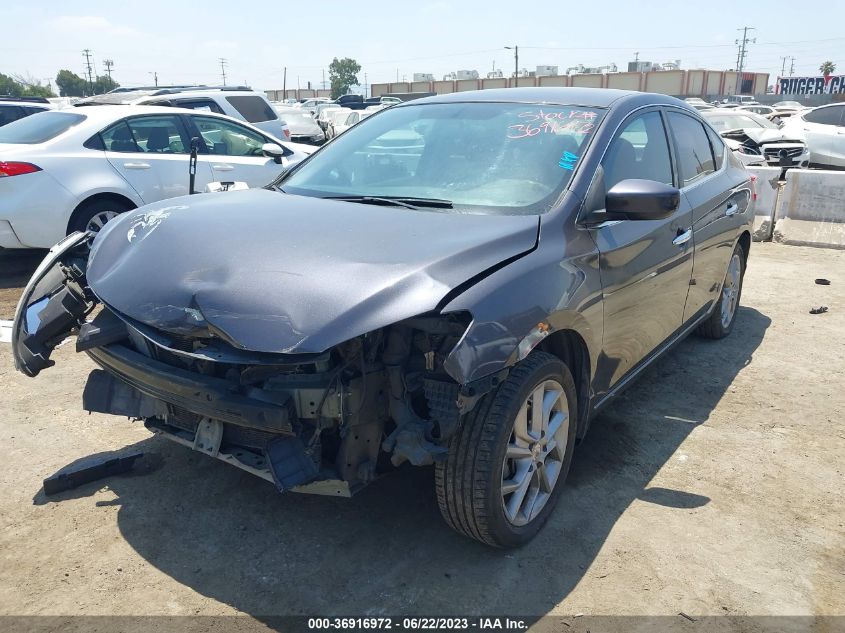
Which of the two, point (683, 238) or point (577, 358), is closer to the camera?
point (577, 358)

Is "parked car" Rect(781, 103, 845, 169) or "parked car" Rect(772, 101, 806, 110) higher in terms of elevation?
"parked car" Rect(772, 101, 806, 110)

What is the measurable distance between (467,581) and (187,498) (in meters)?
1.37

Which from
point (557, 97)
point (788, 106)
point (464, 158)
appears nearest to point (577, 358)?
point (464, 158)

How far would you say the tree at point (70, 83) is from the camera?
90812 mm

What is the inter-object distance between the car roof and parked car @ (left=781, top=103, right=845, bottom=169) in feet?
42.1

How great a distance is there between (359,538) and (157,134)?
5.95 meters

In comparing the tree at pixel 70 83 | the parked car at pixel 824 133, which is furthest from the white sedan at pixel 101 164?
the tree at pixel 70 83

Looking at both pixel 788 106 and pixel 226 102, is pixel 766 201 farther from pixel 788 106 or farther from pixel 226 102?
pixel 788 106

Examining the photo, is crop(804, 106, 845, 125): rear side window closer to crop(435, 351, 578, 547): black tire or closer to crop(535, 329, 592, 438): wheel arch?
crop(535, 329, 592, 438): wheel arch

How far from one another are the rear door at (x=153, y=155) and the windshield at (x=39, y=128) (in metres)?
0.41

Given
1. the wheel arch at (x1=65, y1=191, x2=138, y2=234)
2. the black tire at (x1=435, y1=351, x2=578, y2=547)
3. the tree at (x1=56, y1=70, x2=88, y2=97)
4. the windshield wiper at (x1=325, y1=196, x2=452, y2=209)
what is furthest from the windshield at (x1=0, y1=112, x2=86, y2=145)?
the tree at (x1=56, y1=70, x2=88, y2=97)

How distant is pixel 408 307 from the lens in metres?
2.36

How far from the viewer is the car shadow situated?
104 inches

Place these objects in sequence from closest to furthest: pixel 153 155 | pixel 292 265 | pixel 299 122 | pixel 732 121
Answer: pixel 292 265 < pixel 153 155 < pixel 732 121 < pixel 299 122
